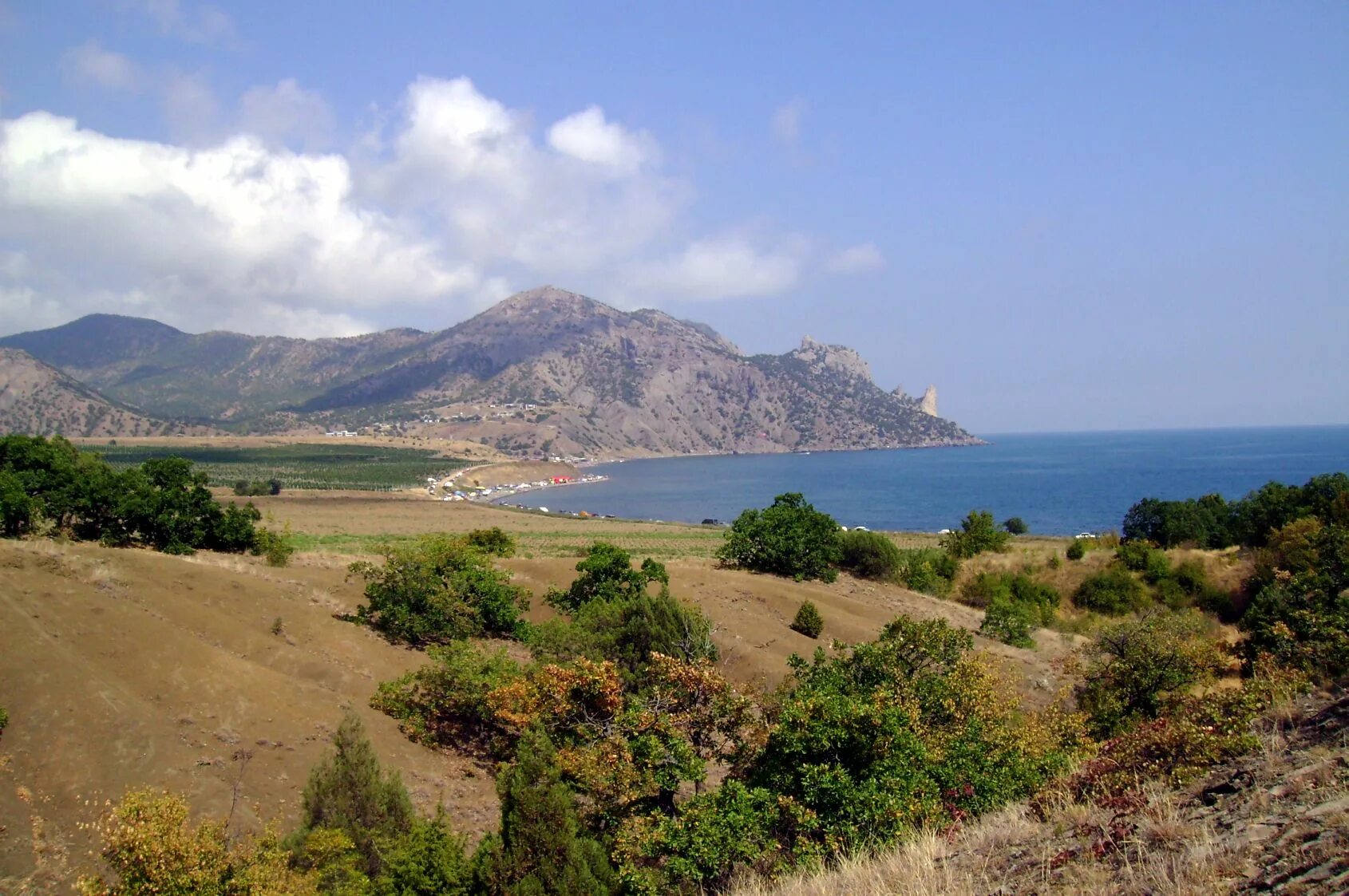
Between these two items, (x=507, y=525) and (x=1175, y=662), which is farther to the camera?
(x=507, y=525)

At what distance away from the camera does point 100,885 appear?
324 inches

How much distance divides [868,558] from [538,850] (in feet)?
107

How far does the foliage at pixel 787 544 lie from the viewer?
37.4 metres

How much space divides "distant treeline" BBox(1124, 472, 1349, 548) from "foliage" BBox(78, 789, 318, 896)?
40.4m

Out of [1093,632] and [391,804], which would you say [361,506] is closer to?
[1093,632]

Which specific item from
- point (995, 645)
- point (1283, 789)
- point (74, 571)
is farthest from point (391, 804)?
point (995, 645)

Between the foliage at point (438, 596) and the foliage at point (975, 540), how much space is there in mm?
26106

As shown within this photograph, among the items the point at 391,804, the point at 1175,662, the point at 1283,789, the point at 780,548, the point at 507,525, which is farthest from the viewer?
the point at 507,525

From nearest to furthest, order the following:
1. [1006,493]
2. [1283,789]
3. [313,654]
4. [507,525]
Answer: [1283,789]
[313,654]
[507,525]
[1006,493]

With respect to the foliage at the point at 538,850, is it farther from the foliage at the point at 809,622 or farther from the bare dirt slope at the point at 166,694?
the foliage at the point at 809,622

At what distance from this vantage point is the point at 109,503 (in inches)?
1137

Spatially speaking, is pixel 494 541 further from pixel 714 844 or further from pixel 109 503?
pixel 714 844

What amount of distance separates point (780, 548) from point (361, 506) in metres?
62.7

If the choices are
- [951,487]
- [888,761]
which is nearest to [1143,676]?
[888,761]
